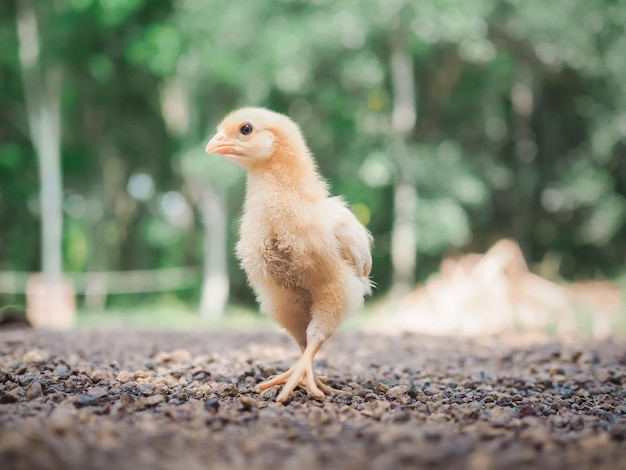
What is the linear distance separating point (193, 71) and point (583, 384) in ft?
34.6

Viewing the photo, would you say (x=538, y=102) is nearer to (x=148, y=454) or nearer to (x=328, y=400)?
(x=328, y=400)

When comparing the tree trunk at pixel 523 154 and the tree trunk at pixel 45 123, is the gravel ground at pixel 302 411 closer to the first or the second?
the tree trunk at pixel 45 123

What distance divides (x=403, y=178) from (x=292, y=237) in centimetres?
884

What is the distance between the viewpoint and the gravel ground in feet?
6.19

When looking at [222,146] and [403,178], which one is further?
[403,178]

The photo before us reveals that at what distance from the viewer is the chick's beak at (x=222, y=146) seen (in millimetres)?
3357

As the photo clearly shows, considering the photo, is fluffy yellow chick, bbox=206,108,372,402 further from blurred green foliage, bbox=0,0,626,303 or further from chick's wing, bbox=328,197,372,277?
blurred green foliage, bbox=0,0,626,303

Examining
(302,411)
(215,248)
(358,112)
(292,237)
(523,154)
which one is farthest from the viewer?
(523,154)

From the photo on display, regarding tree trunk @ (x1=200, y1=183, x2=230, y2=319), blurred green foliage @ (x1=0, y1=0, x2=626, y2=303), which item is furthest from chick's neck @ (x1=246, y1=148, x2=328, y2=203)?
tree trunk @ (x1=200, y1=183, x2=230, y2=319)

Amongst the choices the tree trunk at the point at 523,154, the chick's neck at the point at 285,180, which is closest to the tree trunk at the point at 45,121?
the chick's neck at the point at 285,180

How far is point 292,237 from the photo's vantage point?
3188 mm

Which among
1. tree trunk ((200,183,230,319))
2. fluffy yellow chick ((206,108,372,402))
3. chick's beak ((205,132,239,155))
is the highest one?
chick's beak ((205,132,239,155))

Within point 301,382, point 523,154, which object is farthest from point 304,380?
point 523,154

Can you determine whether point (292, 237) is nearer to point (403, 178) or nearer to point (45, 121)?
point (403, 178)
